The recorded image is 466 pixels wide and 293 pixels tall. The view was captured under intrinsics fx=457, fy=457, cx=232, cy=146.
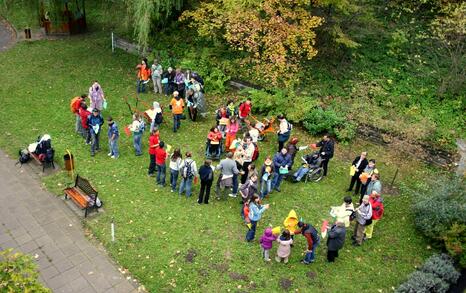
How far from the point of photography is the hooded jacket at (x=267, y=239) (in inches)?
422

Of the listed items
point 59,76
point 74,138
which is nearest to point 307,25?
point 74,138

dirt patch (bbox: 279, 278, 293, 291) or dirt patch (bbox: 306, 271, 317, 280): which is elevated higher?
dirt patch (bbox: 306, 271, 317, 280)

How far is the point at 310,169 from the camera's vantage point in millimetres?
14195

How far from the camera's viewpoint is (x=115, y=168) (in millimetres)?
14148

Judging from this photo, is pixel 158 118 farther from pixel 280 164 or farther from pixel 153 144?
pixel 280 164

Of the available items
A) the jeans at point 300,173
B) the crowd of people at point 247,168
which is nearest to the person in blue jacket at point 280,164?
the crowd of people at point 247,168

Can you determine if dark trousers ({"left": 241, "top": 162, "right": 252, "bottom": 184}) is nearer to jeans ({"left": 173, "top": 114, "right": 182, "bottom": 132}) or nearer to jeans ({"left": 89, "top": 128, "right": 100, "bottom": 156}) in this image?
jeans ({"left": 173, "top": 114, "right": 182, "bottom": 132})

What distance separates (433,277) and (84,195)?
902 cm

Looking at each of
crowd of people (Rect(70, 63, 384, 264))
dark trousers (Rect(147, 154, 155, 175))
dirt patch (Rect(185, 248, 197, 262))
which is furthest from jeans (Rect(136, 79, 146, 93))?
dirt patch (Rect(185, 248, 197, 262))

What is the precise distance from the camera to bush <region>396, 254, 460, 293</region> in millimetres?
10266

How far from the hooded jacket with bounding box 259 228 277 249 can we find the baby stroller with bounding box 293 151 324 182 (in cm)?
363

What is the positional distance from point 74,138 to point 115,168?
7.91 feet

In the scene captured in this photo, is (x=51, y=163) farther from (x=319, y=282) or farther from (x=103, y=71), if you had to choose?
(x=319, y=282)

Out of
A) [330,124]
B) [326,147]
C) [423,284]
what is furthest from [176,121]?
[423,284]
